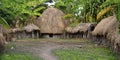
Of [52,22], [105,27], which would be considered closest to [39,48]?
[105,27]

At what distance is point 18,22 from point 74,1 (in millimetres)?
7476

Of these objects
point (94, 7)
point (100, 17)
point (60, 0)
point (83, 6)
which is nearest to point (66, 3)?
point (60, 0)

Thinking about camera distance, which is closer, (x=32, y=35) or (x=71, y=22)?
(x=32, y=35)

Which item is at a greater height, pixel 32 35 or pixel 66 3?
pixel 66 3

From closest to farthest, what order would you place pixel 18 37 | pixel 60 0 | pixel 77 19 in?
pixel 18 37 → pixel 77 19 → pixel 60 0

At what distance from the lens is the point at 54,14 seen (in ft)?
106

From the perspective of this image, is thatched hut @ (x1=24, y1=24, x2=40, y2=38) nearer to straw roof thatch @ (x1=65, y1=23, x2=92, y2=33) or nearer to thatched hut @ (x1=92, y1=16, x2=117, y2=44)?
straw roof thatch @ (x1=65, y1=23, x2=92, y2=33)

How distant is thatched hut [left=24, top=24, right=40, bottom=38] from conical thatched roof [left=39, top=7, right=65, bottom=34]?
0.89 metres

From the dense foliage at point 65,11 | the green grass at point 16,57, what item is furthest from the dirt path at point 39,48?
the dense foliage at point 65,11

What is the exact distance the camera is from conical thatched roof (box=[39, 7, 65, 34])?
31594mm

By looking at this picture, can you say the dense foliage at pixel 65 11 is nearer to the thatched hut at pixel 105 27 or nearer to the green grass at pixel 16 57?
the thatched hut at pixel 105 27

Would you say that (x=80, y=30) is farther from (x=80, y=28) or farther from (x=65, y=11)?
(x=65, y=11)

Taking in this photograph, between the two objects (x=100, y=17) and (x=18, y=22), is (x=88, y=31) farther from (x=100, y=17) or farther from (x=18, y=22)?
(x=18, y=22)

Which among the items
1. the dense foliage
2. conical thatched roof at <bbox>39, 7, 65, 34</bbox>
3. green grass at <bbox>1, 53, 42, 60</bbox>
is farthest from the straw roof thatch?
green grass at <bbox>1, 53, 42, 60</bbox>
